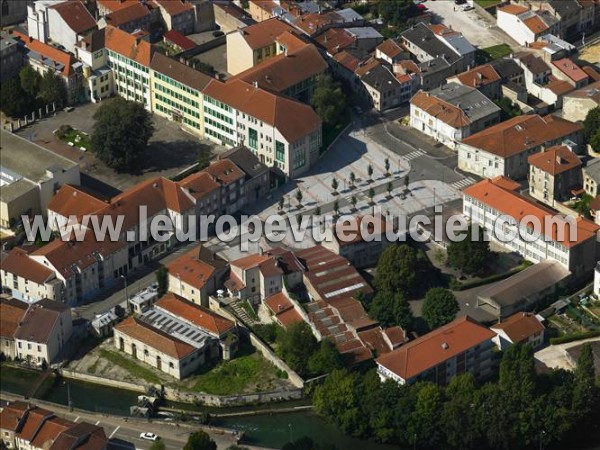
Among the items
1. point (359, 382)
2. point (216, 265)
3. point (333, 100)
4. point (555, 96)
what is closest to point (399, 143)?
point (333, 100)

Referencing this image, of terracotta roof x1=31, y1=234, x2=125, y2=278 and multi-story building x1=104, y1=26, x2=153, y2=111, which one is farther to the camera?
multi-story building x1=104, y1=26, x2=153, y2=111

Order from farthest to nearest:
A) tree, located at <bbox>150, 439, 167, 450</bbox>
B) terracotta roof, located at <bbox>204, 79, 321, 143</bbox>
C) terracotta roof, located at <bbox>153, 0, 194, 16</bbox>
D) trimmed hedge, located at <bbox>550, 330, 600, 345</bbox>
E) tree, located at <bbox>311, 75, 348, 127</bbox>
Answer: terracotta roof, located at <bbox>153, 0, 194, 16</bbox>
tree, located at <bbox>311, 75, 348, 127</bbox>
terracotta roof, located at <bbox>204, 79, 321, 143</bbox>
trimmed hedge, located at <bbox>550, 330, 600, 345</bbox>
tree, located at <bbox>150, 439, 167, 450</bbox>

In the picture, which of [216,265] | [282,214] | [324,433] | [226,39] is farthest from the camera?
[226,39]

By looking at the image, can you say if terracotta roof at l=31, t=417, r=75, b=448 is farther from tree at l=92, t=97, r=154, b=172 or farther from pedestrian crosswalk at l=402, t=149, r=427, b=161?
pedestrian crosswalk at l=402, t=149, r=427, b=161

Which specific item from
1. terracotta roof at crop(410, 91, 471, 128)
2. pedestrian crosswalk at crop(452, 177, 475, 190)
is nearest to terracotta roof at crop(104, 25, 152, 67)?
terracotta roof at crop(410, 91, 471, 128)


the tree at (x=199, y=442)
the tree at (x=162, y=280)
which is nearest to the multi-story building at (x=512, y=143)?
the tree at (x=162, y=280)

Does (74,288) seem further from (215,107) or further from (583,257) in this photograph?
(583,257)
